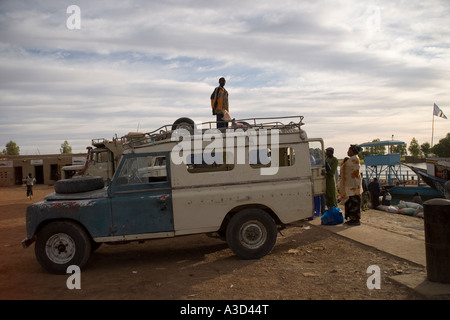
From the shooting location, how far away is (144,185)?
21.3 ft

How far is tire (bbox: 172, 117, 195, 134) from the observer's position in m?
7.15

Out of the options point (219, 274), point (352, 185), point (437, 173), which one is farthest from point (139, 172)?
point (437, 173)

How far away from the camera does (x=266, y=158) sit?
272 inches

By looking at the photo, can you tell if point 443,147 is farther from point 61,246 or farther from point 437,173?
point 61,246

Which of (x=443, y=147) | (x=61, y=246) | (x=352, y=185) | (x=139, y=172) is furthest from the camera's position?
(x=443, y=147)

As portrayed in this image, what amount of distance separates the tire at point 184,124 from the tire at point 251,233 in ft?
6.29

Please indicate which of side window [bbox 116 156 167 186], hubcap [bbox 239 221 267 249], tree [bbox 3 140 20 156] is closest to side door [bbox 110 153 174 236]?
side window [bbox 116 156 167 186]

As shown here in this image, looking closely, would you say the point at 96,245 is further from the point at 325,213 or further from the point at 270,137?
the point at 325,213

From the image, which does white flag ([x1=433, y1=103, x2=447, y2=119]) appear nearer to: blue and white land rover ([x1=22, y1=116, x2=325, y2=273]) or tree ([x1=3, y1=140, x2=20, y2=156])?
blue and white land rover ([x1=22, y1=116, x2=325, y2=273])

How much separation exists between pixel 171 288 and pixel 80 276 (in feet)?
6.01

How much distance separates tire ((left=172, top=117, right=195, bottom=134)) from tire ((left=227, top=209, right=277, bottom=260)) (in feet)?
→ 6.29

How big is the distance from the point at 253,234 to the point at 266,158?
4.75 feet

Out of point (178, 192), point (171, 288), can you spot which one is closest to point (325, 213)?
point (178, 192)

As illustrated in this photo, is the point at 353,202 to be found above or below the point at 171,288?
above
